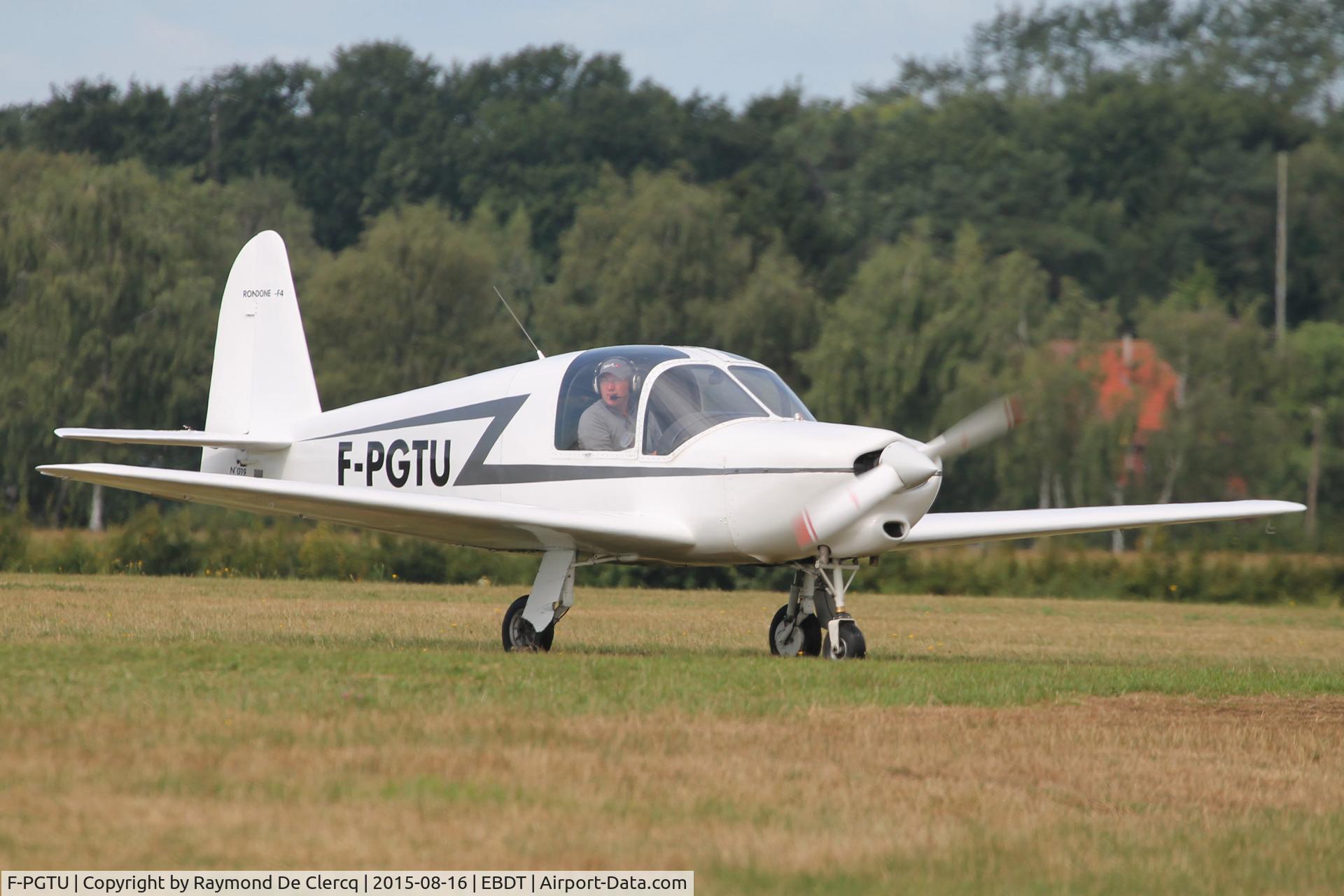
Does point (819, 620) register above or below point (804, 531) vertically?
below

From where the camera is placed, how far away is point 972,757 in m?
8.11

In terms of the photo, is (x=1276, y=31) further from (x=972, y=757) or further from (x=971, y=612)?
(x=972, y=757)

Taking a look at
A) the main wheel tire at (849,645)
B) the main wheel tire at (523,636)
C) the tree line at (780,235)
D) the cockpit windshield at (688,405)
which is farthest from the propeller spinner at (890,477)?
the tree line at (780,235)

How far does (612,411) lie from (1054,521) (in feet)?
12.4

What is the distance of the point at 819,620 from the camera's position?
13133 mm

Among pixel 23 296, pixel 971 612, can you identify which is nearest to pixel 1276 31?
pixel 23 296

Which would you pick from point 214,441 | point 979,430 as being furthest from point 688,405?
point 214,441

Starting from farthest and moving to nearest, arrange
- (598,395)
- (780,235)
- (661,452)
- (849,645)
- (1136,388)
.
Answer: (780,235)
(1136,388)
(598,395)
(661,452)
(849,645)

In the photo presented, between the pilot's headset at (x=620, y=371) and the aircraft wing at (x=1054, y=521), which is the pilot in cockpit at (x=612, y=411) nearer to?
the pilot's headset at (x=620, y=371)

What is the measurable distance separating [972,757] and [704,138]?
7667 centimetres

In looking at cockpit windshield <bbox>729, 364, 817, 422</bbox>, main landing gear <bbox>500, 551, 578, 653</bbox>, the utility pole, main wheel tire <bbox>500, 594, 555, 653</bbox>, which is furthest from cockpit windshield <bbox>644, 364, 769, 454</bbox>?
the utility pole

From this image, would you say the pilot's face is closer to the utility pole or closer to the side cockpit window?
the side cockpit window

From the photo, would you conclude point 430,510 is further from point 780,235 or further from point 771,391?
point 780,235
